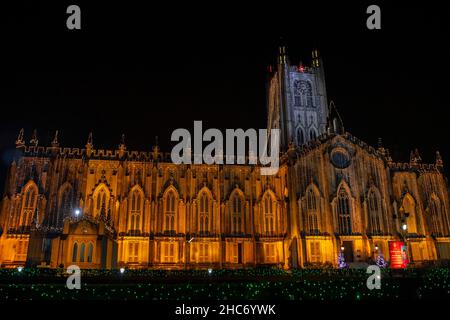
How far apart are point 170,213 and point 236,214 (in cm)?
833

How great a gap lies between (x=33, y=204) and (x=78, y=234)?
12787 mm

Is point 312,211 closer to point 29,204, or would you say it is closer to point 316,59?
point 29,204

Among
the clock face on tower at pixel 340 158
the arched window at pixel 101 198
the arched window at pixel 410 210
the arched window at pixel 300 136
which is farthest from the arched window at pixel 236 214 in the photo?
the arched window at pixel 300 136

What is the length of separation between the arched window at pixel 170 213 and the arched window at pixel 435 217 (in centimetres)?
3317

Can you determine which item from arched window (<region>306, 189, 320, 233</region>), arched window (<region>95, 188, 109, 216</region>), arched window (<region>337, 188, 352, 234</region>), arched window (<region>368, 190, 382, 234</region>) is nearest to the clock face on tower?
arched window (<region>337, 188, 352, 234</region>)

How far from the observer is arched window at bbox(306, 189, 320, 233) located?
4750cm

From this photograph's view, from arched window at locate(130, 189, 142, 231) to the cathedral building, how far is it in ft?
0.39

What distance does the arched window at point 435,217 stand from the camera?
169 ft

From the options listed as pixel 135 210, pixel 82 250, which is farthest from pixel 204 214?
pixel 82 250

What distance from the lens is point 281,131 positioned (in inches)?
2707

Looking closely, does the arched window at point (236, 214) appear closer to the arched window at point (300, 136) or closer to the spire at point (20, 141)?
the arched window at point (300, 136)

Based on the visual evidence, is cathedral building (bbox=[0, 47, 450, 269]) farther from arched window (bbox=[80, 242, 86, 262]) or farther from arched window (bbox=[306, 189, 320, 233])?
arched window (bbox=[80, 242, 86, 262])

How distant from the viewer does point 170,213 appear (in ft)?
162
